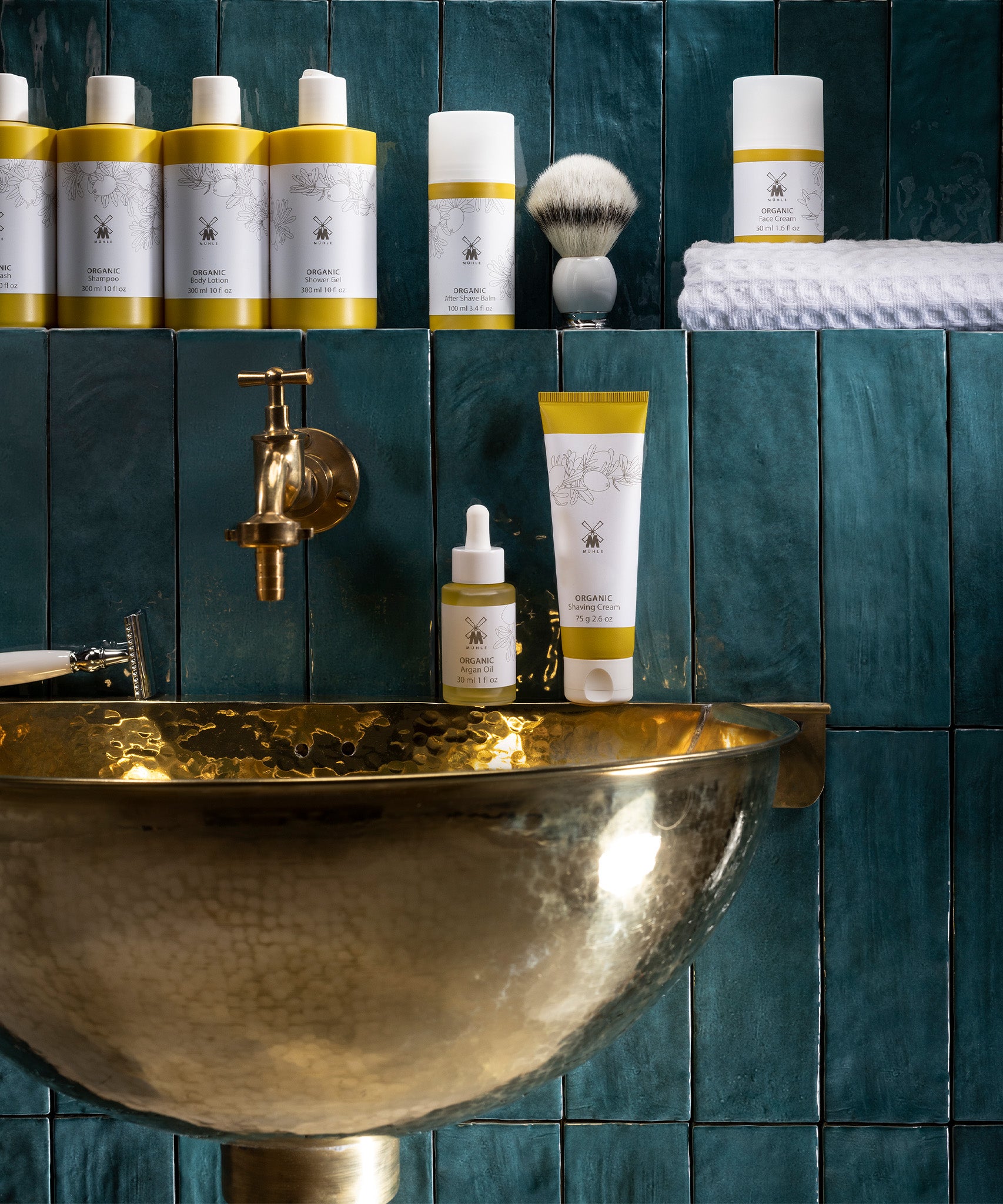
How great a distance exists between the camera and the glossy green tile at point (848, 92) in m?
0.85

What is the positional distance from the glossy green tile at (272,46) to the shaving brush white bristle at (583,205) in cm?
21

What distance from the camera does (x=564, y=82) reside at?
846 mm

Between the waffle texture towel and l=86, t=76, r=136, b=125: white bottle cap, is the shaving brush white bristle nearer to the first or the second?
the waffle texture towel

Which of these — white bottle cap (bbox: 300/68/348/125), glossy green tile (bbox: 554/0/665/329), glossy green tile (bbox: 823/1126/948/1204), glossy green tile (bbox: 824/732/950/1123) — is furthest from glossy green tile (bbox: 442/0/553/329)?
glossy green tile (bbox: 823/1126/948/1204)

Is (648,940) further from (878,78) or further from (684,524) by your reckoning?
(878,78)

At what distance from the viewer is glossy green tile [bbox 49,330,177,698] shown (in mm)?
769

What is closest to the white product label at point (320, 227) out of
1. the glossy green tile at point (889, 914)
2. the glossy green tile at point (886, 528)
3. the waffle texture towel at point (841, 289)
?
the waffle texture towel at point (841, 289)

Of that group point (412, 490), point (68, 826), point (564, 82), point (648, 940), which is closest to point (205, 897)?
point (68, 826)

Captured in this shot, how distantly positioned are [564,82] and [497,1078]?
27.0 inches

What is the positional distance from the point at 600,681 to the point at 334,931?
30 centimetres

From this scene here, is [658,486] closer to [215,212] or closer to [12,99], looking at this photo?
[215,212]

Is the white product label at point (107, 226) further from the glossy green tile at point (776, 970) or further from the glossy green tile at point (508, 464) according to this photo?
the glossy green tile at point (776, 970)

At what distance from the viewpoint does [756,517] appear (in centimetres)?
77

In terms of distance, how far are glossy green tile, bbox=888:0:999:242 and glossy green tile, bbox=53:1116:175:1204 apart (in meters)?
0.85
